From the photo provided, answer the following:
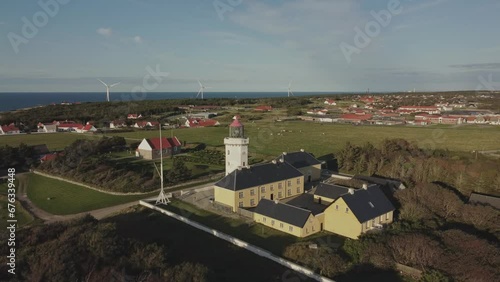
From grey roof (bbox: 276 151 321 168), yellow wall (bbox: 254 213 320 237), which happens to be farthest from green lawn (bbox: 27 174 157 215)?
grey roof (bbox: 276 151 321 168)

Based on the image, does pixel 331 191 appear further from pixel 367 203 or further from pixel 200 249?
pixel 200 249

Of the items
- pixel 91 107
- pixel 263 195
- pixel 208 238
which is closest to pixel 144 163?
pixel 263 195

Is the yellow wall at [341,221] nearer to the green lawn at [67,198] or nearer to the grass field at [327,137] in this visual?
the green lawn at [67,198]

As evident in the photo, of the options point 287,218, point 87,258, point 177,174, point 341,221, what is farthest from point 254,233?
point 177,174

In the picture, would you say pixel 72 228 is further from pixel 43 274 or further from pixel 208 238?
pixel 208 238

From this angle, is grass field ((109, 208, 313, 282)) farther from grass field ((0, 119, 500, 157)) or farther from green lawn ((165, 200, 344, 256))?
grass field ((0, 119, 500, 157))

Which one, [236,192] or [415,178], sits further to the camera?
[415,178]
